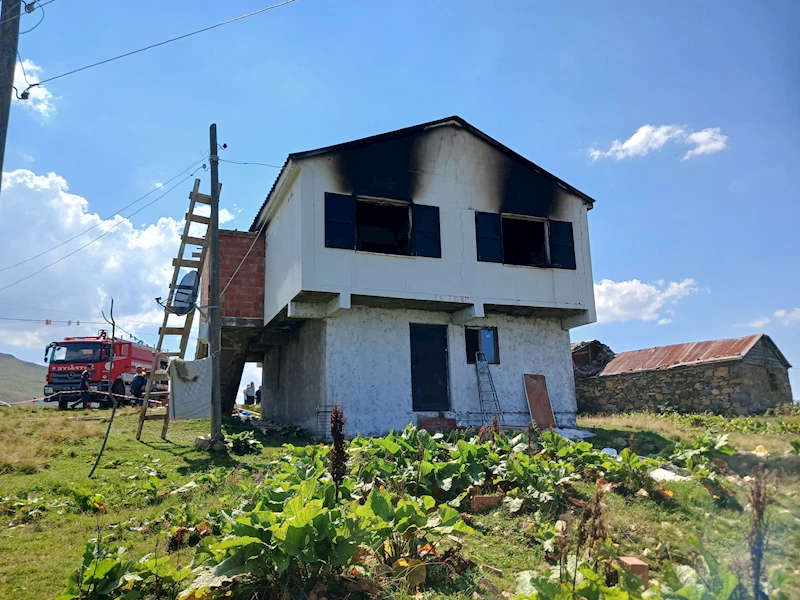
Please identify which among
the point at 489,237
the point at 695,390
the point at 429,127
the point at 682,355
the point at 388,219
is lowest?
the point at 695,390

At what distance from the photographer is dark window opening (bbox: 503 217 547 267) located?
607 inches

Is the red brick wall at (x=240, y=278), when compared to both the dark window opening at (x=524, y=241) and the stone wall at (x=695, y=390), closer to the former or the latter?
the dark window opening at (x=524, y=241)

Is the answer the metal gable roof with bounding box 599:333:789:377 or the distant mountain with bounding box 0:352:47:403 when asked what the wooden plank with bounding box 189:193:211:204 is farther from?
the distant mountain with bounding box 0:352:47:403

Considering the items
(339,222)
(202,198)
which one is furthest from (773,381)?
(202,198)

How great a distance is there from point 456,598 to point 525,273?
1128 centimetres

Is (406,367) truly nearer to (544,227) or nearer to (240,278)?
(240,278)

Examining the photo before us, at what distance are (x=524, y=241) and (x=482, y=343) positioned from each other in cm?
359

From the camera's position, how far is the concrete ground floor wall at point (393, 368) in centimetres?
1295

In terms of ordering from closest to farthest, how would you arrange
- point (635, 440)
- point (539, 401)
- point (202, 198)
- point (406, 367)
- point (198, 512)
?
point (198, 512) < point (635, 440) < point (202, 198) < point (406, 367) < point (539, 401)

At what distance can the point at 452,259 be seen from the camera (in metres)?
13.7

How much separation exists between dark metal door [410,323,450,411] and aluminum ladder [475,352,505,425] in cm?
87

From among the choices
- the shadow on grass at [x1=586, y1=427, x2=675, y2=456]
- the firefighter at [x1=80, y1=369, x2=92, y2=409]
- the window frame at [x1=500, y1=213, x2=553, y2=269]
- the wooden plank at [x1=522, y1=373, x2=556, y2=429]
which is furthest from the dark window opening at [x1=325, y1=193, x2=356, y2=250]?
the firefighter at [x1=80, y1=369, x2=92, y2=409]

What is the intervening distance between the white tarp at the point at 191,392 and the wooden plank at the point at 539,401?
7774 mm

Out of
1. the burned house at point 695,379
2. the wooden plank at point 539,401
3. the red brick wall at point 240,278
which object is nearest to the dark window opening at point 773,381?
the burned house at point 695,379
